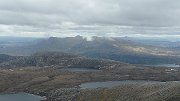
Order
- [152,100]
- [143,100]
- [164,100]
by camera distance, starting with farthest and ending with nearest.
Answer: [143,100] → [152,100] → [164,100]

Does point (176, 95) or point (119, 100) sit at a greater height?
point (176, 95)

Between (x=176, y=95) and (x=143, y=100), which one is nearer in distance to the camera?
(x=176, y=95)

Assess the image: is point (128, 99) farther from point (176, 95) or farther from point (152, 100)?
point (176, 95)

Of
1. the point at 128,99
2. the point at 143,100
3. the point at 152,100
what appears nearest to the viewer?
the point at 152,100

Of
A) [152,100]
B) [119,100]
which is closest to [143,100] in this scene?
[152,100]

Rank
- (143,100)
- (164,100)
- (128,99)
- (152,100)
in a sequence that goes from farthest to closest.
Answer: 1. (128,99)
2. (143,100)
3. (152,100)
4. (164,100)

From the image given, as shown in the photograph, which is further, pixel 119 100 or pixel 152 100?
pixel 119 100

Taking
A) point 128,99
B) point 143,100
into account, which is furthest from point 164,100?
point 128,99

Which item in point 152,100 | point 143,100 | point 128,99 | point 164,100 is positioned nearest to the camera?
point 164,100
